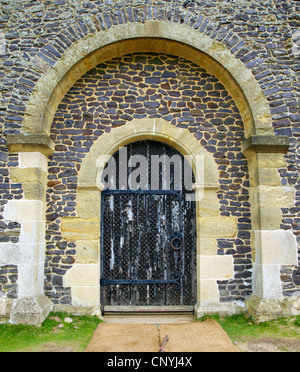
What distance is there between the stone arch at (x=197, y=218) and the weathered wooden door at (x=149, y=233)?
9.3 inches

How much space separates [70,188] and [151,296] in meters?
2.23

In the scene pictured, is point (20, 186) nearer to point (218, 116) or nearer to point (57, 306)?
point (57, 306)

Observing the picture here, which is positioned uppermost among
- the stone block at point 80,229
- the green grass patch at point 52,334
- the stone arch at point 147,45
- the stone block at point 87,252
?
the stone arch at point 147,45

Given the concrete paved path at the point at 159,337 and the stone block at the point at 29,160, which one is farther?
the stone block at the point at 29,160

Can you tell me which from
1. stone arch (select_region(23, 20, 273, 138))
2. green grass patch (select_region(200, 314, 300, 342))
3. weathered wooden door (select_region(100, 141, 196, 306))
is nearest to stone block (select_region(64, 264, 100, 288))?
weathered wooden door (select_region(100, 141, 196, 306))

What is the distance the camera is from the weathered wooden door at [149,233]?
527cm

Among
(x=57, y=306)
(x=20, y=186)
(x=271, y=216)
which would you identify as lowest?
(x=57, y=306)

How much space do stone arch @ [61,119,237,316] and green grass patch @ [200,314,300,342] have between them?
0.90 ft

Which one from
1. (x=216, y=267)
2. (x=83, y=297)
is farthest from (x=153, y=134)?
(x=83, y=297)

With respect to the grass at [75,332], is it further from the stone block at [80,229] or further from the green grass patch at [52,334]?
the stone block at [80,229]

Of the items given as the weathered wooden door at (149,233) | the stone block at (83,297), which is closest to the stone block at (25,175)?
the weathered wooden door at (149,233)

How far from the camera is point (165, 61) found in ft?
18.2

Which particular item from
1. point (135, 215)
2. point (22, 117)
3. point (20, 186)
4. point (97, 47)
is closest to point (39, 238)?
point (20, 186)

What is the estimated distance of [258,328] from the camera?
4.47 metres
